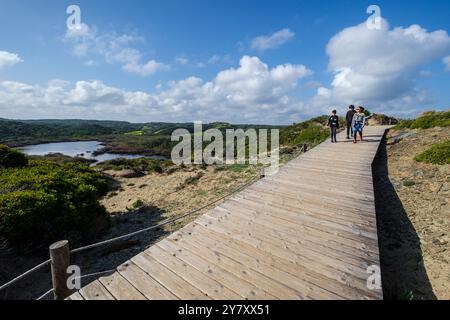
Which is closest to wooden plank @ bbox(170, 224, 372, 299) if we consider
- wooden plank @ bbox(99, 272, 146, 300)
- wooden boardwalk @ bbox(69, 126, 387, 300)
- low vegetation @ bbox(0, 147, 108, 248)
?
wooden boardwalk @ bbox(69, 126, 387, 300)

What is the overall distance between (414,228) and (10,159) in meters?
20.2

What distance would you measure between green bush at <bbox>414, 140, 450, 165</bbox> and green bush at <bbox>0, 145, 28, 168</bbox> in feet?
72.9

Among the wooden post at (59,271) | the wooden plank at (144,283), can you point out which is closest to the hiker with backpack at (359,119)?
the wooden plank at (144,283)

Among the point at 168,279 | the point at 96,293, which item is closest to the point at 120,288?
the point at 96,293

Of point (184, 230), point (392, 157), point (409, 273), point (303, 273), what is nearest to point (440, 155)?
point (392, 157)

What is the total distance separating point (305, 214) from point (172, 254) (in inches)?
114

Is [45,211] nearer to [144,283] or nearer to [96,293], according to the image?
[96,293]

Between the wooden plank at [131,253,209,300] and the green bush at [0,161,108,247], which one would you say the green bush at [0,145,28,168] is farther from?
the wooden plank at [131,253,209,300]

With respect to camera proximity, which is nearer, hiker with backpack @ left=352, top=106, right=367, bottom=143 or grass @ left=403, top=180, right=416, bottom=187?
grass @ left=403, top=180, right=416, bottom=187

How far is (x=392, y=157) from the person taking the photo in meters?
12.5

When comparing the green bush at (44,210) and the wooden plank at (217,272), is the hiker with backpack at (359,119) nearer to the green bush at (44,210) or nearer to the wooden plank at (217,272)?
the wooden plank at (217,272)

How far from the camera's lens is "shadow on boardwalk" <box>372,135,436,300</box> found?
405 centimetres

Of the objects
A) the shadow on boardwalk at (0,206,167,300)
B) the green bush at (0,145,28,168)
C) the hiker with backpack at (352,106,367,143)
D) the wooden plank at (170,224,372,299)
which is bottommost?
the shadow on boardwalk at (0,206,167,300)

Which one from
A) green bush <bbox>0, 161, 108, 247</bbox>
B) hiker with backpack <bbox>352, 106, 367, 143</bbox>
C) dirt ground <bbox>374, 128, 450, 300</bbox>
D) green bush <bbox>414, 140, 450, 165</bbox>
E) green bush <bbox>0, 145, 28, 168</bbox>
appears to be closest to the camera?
dirt ground <bbox>374, 128, 450, 300</bbox>
